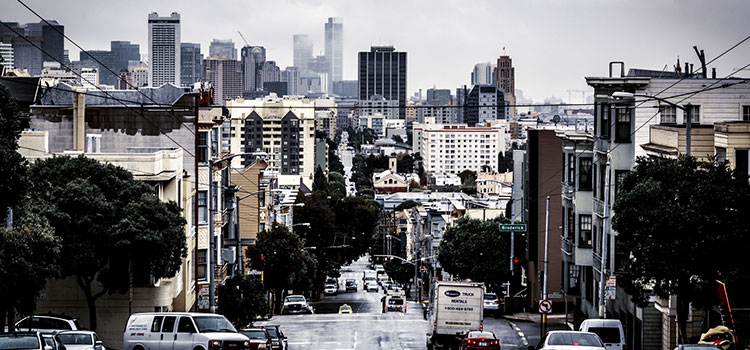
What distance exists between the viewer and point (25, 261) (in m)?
32.4

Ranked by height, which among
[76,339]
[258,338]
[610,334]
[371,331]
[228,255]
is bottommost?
[371,331]

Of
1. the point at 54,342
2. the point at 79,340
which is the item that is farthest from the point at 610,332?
the point at 54,342

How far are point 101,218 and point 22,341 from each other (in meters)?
15.2

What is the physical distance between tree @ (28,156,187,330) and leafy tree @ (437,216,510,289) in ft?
147

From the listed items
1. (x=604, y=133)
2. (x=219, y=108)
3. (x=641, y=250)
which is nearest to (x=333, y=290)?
(x=219, y=108)

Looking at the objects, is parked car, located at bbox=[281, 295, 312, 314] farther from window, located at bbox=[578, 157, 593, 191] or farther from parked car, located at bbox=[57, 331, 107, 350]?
parked car, located at bbox=[57, 331, 107, 350]

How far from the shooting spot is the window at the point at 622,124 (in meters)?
54.3

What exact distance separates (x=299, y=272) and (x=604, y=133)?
105 ft

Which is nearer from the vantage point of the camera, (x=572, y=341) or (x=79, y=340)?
(x=572, y=341)

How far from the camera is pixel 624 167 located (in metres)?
54.1

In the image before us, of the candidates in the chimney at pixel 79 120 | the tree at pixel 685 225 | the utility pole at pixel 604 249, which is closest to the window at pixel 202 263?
the chimney at pixel 79 120

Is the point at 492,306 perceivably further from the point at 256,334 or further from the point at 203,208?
the point at 256,334

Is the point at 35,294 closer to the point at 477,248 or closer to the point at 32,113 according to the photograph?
the point at 32,113

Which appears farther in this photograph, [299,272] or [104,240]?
[299,272]
